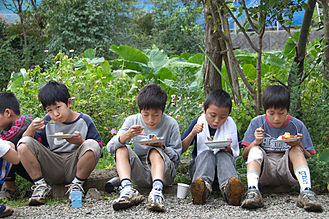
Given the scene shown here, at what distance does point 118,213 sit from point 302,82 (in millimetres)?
2481

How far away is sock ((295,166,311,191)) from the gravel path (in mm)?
161

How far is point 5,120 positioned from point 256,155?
2040mm

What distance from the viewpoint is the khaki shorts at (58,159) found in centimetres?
312

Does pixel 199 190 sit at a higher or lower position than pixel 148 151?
lower

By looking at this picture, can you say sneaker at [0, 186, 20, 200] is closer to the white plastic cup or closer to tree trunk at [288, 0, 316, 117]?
the white plastic cup

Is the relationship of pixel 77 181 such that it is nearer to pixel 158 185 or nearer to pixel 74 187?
pixel 74 187

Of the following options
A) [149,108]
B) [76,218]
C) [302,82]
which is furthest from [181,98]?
[76,218]

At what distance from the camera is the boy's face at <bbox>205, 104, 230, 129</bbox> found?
3078 mm

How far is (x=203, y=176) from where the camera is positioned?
2.95 meters

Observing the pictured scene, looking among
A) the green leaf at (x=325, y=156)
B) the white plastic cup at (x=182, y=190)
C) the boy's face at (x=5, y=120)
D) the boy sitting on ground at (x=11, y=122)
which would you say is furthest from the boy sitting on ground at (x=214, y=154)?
the boy's face at (x=5, y=120)

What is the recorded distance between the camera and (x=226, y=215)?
2562 mm

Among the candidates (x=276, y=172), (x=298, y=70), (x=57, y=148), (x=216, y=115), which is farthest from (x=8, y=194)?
(x=298, y=70)

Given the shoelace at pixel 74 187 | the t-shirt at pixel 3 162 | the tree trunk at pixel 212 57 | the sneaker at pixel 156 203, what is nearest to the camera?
the t-shirt at pixel 3 162

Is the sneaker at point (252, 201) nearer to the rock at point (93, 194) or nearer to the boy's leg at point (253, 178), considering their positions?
the boy's leg at point (253, 178)
